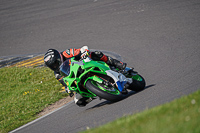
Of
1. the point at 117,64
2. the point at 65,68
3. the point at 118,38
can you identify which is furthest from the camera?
the point at 118,38

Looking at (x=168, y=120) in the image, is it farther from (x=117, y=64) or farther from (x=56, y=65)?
(x=56, y=65)

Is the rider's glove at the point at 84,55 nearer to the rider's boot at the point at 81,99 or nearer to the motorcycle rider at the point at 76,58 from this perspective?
the motorcycle rider at the point at 76,58

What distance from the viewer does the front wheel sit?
670 cm

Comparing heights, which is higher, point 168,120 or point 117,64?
point 117,64

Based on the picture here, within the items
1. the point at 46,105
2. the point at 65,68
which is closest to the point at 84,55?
the point at 65,68

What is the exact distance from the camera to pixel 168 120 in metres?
4.01

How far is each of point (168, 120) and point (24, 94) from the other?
27.6ft

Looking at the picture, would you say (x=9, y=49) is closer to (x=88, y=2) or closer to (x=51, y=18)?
(x=51, y=18)

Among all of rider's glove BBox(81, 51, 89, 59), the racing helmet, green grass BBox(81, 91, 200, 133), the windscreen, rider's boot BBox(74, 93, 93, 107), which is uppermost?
the racing helmet

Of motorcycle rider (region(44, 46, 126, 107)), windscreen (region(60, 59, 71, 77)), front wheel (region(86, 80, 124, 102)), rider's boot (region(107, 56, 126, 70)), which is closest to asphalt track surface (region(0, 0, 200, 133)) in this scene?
front wheel (region(86, 80, 124, 102))

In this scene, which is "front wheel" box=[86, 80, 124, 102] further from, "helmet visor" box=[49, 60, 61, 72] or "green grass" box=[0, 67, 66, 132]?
"green grass" box=[0, 67, 66, 132]

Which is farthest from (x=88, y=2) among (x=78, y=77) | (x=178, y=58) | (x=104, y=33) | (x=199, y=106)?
(x=199, y=106)

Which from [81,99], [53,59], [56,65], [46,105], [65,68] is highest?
[53,59]

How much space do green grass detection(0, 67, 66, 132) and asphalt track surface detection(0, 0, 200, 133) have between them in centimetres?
126
